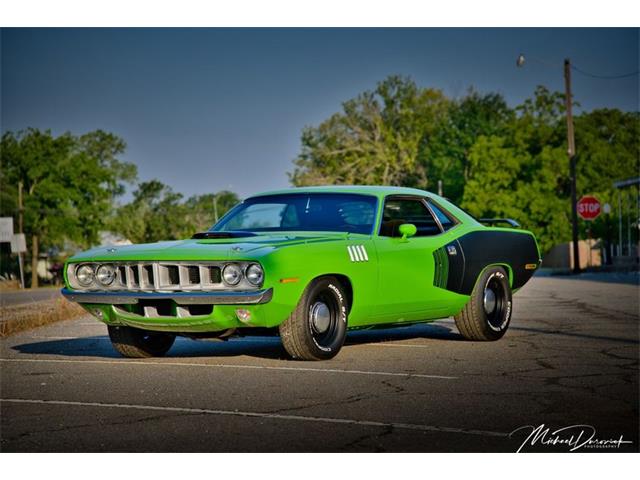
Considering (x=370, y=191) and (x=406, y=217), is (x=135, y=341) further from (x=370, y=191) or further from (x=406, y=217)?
(x=406, y=217)

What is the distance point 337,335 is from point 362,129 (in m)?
65.3

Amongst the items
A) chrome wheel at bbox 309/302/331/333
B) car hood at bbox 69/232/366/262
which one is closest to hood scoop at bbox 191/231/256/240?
car hood at bbox 69/232/366/262

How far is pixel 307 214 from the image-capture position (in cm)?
993

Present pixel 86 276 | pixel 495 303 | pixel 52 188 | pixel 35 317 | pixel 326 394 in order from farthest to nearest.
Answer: pixel 52 188, pixel 35 317, pixel 495 303, pixel 86 276, pixel 326 394

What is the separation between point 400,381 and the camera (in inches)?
297

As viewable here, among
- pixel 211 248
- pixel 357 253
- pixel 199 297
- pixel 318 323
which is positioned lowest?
pixel 318 323

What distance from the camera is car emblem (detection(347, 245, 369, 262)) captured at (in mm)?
9031

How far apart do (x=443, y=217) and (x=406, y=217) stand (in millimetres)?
384

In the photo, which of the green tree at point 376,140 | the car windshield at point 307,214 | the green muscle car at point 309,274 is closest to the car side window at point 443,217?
the green muscle car at point 309,274

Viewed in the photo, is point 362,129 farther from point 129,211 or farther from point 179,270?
point 179,270

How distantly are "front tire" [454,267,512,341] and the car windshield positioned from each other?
1.51 meters

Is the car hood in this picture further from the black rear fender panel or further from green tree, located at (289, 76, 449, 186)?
green tree, located at (289, 76, 449, 186)

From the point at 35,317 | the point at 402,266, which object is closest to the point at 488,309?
the point at 402,266

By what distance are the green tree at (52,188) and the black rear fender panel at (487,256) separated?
202 ft
